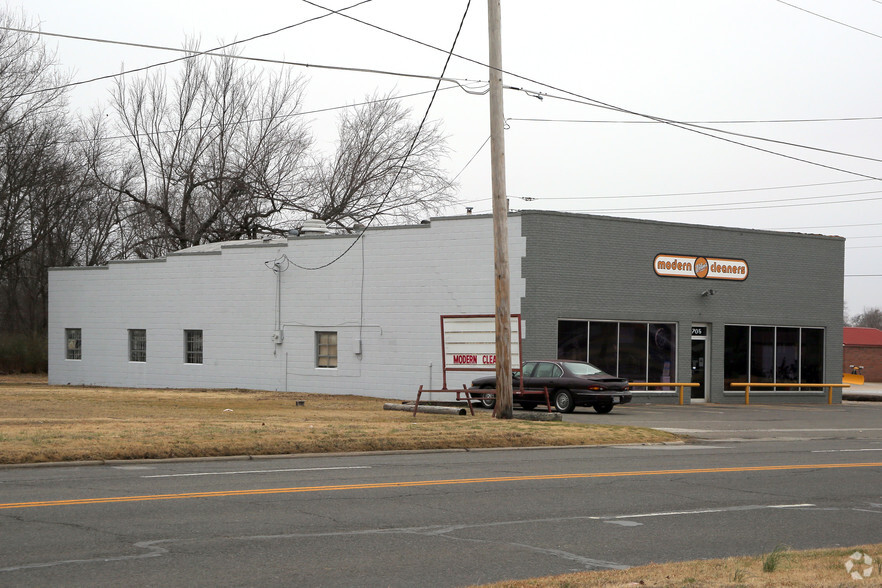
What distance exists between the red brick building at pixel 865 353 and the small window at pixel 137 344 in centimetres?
5216

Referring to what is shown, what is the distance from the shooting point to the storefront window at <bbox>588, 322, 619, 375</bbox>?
3241 cm

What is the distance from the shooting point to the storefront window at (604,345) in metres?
32.4

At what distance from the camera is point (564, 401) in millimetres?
27453

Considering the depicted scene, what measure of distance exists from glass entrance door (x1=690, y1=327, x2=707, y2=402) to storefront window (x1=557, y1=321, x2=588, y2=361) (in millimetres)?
4557

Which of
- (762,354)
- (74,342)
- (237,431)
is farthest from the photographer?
(74,342)

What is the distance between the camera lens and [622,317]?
3275cm

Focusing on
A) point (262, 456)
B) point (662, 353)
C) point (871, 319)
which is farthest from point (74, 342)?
point (871, 319)

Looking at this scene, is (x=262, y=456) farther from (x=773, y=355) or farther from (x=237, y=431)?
(x=773, y=355)

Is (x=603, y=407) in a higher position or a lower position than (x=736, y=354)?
lower

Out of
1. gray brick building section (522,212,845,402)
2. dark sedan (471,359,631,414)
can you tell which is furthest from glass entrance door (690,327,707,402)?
dark sedan (471,359,631,414)

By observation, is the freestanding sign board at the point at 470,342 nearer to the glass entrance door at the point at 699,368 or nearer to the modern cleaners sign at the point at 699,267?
the modern cleaners sign at the point at 699,267

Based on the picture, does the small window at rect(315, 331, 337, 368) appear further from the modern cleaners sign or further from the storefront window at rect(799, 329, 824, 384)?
the storefront window at rect(799, 329, 824, 384)

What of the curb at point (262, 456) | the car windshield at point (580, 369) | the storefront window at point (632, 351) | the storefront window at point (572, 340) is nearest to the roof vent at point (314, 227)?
the storefront window at point (572, 340)

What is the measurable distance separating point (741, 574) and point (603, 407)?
2093 centimetres
